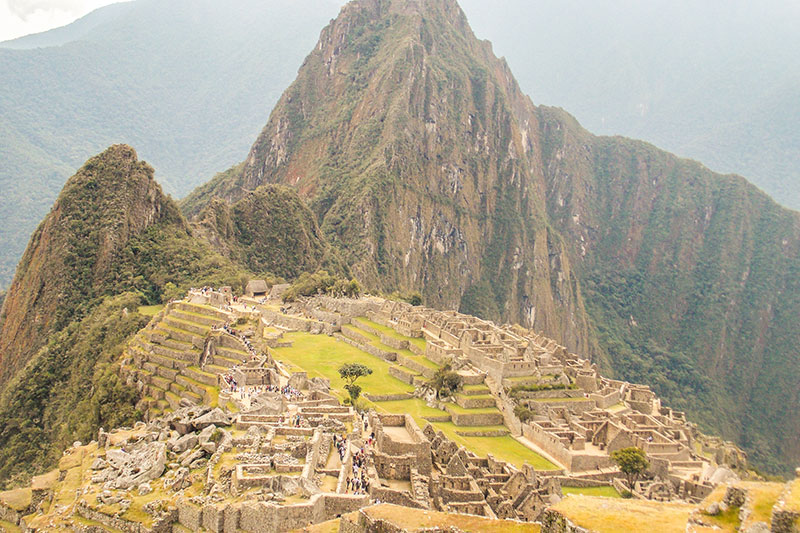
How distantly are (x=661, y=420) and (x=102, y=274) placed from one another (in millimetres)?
61927

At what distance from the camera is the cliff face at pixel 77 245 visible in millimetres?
83562

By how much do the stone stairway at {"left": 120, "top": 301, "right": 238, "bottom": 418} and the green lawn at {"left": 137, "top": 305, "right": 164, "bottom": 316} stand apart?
10.1 m

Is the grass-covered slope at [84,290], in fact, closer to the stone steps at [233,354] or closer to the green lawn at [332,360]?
the stone steps at [233,354]

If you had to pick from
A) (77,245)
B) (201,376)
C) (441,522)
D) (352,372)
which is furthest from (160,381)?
(77,245)

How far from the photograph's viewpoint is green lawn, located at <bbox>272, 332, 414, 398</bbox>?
52.1m

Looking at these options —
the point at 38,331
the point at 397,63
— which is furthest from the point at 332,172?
the point at 38,331

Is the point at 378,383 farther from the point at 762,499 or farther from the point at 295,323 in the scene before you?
the point at 762,499

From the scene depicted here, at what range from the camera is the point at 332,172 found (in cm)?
17775

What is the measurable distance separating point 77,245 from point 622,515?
281ft

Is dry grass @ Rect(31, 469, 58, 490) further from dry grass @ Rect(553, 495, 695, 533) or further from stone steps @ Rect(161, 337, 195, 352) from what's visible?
stone steps @ Rect(161, 337, 195, 352)

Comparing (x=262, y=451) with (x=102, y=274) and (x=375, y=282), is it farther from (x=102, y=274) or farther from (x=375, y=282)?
(x=375, y=282)

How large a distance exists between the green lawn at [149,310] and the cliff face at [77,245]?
12.8 m

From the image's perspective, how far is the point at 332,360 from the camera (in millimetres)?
56719

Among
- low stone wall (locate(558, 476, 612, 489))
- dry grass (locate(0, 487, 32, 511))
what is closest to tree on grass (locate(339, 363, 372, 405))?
low stone wall (locate(558, 476, 612, 489))
